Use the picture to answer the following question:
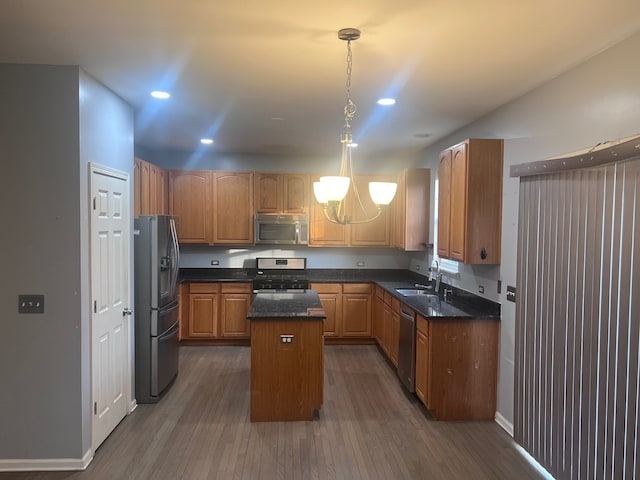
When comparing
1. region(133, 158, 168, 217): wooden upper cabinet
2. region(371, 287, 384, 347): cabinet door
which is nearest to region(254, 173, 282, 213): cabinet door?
region(133, 158, 168, 217): wooden upper cabinet

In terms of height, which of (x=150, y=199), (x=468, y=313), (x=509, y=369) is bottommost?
(x=509, y=369)

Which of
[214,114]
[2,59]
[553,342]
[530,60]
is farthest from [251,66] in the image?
[553,342]

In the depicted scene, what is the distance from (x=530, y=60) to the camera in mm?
2645

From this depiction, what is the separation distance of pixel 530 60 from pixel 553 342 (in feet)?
5.60

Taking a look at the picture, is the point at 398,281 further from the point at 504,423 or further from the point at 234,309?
the point at 504,423


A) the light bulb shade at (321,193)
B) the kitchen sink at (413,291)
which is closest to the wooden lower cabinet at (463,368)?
the kitchen sink at (413,291)

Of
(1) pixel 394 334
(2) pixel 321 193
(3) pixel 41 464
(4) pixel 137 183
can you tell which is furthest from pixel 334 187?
(4) pixel 137 183

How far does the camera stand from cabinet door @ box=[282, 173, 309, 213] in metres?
6.12

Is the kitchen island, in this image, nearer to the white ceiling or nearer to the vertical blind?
the vertical blind

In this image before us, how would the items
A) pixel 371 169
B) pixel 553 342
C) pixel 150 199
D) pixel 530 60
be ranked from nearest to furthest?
1. pixel 553 342
2. pixel 530 60
3. pixel 150 199
4. pixel 371 169

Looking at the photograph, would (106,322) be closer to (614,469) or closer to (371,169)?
(614,469)

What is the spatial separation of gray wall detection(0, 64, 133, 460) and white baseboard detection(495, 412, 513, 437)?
3187 millimetres

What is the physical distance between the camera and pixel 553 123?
2988mm

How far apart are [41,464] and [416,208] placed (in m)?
4.53
